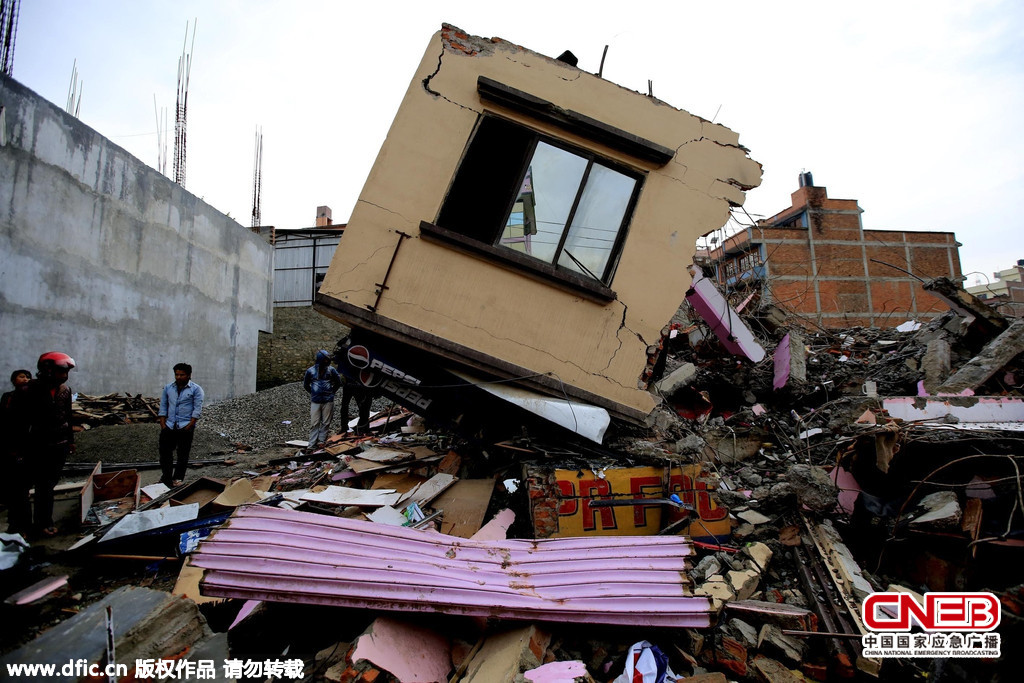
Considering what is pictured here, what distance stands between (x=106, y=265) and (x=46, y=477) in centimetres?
727

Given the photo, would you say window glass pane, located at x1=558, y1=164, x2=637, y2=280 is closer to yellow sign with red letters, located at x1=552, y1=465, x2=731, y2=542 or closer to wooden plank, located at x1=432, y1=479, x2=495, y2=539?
yellow sign with red letters, located at x1=552, y1=465, x2=731, y2=542

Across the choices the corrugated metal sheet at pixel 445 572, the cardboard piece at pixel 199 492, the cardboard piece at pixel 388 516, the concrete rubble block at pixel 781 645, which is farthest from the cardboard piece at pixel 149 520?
the concrete rubble block at pixel 781 645

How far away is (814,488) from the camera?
385 cm

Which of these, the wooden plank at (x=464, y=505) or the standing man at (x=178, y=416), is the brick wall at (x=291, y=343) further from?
the wooden plank at (x=464, y=505)

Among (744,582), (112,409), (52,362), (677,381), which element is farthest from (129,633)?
(112,409)

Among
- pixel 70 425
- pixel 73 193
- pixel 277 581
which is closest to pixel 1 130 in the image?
pixel 73 193

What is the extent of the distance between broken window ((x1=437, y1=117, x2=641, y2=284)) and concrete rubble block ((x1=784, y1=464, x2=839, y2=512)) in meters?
2.37

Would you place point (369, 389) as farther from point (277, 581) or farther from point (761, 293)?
point (761, 293)

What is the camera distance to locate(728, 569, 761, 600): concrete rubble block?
3243mm

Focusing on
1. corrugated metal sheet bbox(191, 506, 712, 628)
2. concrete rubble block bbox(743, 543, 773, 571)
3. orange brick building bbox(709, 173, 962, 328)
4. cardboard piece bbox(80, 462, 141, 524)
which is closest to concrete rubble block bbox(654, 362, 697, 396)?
concrete rubble block bbox(743, 543, 773, 571)

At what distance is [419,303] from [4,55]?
11.4m

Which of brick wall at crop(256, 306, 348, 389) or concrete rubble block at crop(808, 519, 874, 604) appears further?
brick wall at crop(256, 306, 348, 389)

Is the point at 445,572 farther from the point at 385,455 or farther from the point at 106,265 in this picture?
the point at 106,265

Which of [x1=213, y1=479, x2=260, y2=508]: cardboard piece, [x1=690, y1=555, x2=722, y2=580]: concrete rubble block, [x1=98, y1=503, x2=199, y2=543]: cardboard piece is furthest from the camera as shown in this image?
[x1=213, y1=479, x2=260, y2=508]: cardboard piece
